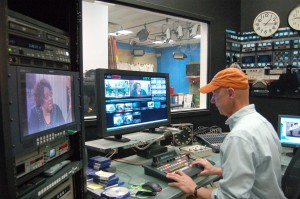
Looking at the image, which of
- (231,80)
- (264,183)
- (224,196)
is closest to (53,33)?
(231,80)

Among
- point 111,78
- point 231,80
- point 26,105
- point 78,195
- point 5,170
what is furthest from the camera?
point 111,78

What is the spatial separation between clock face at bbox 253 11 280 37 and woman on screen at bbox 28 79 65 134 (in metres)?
2.81

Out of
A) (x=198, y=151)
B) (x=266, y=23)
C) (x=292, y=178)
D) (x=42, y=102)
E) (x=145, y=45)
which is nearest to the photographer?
(x=42, y=102)

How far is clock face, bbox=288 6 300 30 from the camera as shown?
2859 millimetres

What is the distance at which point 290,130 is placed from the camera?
2.36 metres

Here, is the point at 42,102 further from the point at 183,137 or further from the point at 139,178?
the point at 183,137

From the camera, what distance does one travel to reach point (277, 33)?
9.90 ft

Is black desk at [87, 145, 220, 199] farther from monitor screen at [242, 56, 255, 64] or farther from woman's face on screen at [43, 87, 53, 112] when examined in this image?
monitor screen at [242, 56, 255, 64]

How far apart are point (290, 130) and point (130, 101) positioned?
1543mm

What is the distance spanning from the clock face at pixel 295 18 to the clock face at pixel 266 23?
0.13 meters

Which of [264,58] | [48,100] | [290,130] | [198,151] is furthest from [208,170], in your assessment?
[264,58]

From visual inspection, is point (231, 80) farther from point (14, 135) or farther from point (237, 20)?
point (237, 20)

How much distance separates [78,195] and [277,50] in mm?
2769

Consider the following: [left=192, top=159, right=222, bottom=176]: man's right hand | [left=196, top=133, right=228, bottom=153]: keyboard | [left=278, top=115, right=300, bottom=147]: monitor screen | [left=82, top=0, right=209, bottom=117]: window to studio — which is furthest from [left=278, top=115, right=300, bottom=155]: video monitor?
[left=192, top=159, right=222, bottom=176]: man's right hand
